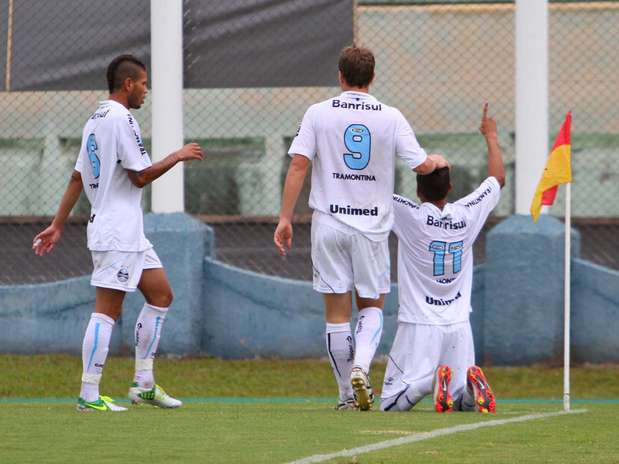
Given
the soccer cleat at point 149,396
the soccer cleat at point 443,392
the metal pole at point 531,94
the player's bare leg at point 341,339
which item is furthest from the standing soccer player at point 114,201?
the metal pole at point 531,94

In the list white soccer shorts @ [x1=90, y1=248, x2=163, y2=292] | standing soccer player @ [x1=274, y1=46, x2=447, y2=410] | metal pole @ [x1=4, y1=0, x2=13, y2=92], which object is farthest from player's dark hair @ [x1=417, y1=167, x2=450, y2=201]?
metal pole @ [x1=4, y1=0, x2=13, y2=92]

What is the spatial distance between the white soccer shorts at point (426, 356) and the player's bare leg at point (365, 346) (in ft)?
1.25

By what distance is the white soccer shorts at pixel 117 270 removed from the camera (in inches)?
333

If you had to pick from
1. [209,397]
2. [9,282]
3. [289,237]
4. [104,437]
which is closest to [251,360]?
[209,397]

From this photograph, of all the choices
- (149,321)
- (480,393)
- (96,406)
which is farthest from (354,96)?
(96,406)

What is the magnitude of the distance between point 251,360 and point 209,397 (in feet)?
3.82

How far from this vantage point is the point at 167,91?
12781 mm

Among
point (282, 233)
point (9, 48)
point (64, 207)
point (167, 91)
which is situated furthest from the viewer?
point (9, 48)

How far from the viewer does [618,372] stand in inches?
481

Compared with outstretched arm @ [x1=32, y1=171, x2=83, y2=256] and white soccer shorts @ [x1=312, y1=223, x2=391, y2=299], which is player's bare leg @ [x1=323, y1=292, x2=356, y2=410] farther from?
outstretched arm @ [x1=32, y1=171, x2=83, y2=256]

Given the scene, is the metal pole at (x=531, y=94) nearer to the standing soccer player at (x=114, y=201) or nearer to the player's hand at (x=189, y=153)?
the standing soccer player at (x=114, y=201)

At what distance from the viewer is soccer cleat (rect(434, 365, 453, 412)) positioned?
29.1 ft

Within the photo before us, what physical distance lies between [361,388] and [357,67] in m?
1.62

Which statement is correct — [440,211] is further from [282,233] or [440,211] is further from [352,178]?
[282,233]
